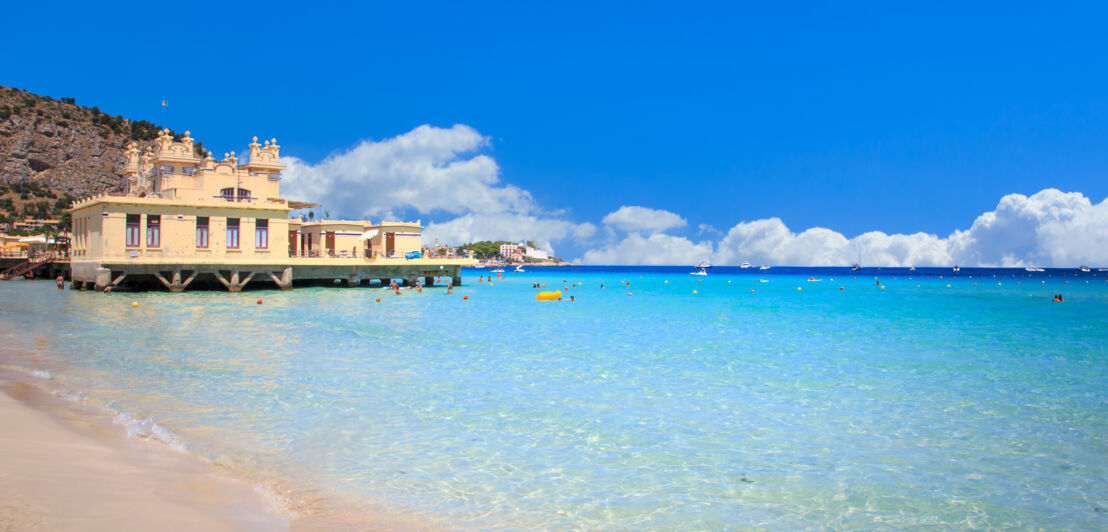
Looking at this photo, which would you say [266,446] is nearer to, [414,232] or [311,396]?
[311,396]

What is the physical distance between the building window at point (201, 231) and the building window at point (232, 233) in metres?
1.29

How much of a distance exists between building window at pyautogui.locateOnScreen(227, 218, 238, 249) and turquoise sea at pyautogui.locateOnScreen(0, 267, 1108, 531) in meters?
19.0

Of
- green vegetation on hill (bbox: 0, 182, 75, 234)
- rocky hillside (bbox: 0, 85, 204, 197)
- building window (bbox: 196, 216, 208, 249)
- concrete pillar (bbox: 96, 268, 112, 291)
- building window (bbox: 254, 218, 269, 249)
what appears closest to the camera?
concrete pillar (bbox: 96, 268, 112, 291)

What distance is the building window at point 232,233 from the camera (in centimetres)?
4281

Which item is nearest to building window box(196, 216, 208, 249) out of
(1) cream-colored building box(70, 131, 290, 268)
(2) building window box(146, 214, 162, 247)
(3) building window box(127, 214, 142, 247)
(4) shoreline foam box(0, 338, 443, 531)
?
(1) cream-colored building box(70, 131, 290, 268)


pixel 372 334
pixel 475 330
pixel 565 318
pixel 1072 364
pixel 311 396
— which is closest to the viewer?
pixel 311 396

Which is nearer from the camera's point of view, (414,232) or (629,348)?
(629,348)

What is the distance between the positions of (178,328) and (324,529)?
19.7 meters

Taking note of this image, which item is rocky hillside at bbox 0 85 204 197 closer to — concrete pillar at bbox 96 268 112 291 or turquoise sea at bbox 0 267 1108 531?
concrete pillar at bbox 96 268 112 291

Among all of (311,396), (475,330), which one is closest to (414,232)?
(475,330)

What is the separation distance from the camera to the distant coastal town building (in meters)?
39.6

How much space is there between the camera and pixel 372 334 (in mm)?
22562

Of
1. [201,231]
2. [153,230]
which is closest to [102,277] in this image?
[153,230]

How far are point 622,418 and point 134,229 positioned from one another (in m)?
38.4
